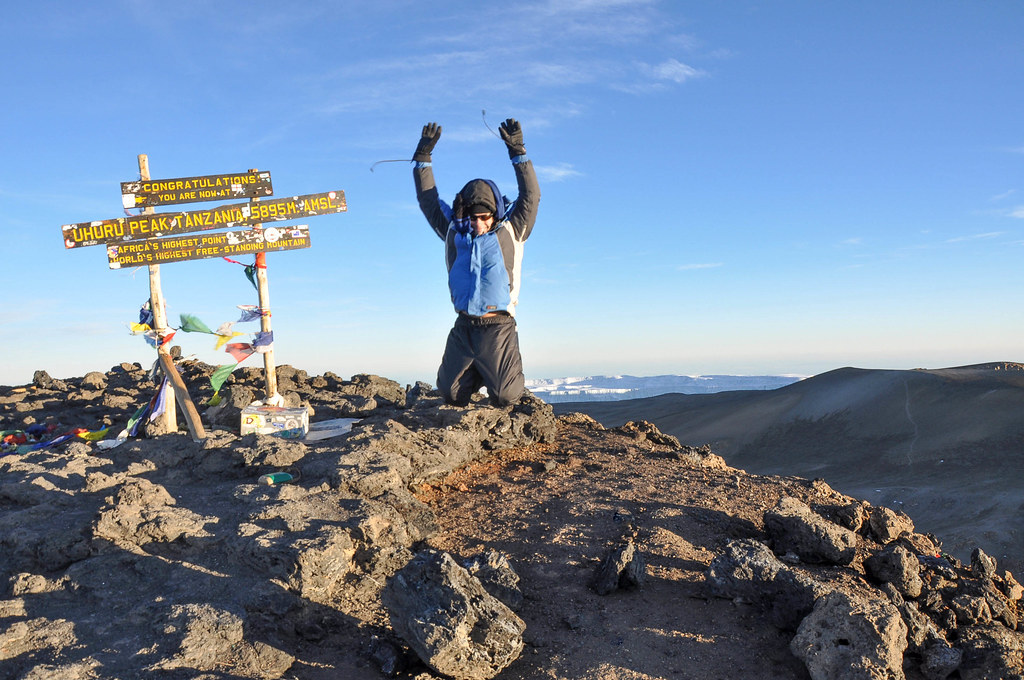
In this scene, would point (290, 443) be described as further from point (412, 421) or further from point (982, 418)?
point (982, 418)

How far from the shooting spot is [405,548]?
4602 millimetres

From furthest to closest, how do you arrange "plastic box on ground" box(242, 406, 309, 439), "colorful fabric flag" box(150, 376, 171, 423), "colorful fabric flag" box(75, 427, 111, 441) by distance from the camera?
"colorful fabric flag" box(75, 427, 111, 441) < "colorful fabric flag" box(150, 376, 171, 423) < "plastic box on ground" box(242, 406, 309, 439)

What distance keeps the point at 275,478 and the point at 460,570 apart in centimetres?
216

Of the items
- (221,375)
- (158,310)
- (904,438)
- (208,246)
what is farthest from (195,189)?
(904,438)

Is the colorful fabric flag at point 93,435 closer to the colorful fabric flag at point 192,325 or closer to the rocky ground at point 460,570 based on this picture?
the colorful fabric flag at point 192,325

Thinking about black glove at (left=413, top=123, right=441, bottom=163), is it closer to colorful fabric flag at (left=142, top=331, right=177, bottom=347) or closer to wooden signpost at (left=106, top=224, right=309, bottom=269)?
wooden signpost at (left=106, top=224, right=309, bottom=269)

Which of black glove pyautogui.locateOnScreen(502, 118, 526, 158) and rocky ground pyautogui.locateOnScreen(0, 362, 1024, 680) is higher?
black glove pyautogui.locateOnScreen(502, 118, 526, 158)

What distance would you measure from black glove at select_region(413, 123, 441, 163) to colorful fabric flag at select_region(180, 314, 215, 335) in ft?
11.0

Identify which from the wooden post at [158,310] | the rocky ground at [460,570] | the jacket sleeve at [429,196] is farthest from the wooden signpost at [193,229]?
the jacket sleeve at [429,196]

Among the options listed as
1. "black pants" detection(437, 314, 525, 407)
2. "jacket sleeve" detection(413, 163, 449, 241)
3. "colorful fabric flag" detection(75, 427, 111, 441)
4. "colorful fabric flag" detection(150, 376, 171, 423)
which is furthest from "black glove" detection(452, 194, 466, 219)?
"colorful fabric flag" detection(75, 427, 111, 441)

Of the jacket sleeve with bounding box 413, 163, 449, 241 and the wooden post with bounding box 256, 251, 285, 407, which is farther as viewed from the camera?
the wooden post with bounding box 256, 251, 285, 407

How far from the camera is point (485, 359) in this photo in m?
6.02

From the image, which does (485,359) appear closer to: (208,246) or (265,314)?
(265,314)

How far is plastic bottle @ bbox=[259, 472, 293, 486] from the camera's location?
5297 mm
